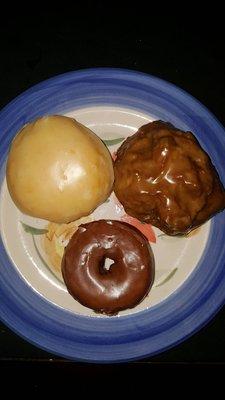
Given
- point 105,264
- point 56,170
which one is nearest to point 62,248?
point 105,264

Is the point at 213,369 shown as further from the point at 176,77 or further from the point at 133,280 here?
the point at 176,77

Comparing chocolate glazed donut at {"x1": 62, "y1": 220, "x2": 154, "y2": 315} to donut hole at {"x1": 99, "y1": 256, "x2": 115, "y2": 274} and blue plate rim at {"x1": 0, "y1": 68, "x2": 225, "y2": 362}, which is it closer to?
donut hole at {"x1": 99, "y1": 256, "x2": 115, "y2": 274}

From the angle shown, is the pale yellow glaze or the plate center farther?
the plate center

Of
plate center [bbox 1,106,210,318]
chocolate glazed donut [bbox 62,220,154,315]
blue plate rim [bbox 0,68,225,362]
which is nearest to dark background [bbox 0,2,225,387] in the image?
blue plate rim [bbox 0,68,225,362]

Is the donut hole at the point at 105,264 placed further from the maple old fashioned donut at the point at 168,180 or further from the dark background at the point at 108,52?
the dark background at the point at 108,52

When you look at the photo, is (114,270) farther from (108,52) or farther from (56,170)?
(108,52)

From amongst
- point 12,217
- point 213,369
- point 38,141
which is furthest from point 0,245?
point 213,369
